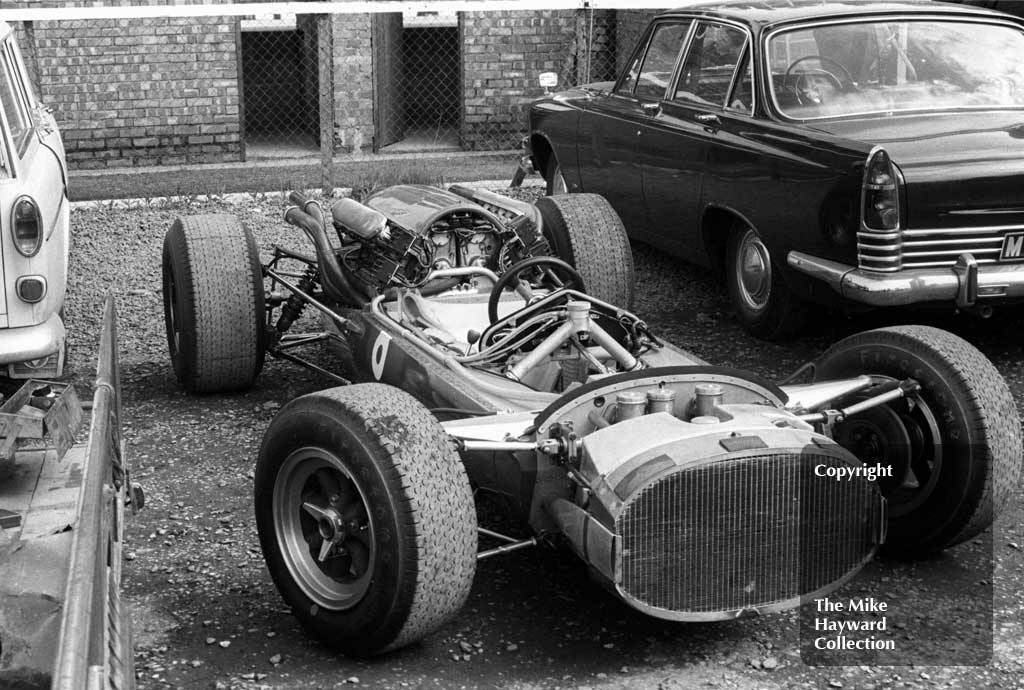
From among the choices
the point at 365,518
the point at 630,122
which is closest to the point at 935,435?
the point at 365,518

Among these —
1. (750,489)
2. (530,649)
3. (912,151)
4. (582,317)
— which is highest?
(912,151)

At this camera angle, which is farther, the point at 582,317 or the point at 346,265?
the point at 346,265

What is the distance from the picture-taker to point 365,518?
12.8 ft

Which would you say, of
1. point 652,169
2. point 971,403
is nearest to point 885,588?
point 971,403

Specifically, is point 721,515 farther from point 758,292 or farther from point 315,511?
point 758,292

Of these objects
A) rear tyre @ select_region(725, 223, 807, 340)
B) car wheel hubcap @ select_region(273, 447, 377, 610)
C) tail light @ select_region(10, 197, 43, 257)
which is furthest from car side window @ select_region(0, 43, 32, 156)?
rear tyre @ select_region(725, 223, 807, 340)

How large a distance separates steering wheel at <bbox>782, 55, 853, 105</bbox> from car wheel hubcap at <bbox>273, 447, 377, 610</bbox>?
3946 millimetres

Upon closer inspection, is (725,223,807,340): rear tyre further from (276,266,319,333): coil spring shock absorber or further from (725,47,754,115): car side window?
(276,266,319,333): coil spring shock absorber

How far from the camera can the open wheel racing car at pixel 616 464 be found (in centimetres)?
369

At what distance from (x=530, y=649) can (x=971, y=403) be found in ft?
5.28

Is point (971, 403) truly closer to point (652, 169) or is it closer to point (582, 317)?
point (582, 317)

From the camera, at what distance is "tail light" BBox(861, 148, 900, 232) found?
6.08 meters

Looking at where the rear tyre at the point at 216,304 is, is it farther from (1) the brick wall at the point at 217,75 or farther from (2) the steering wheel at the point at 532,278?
(1) the brick wall at the point at 217,75

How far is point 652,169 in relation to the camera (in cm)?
795
